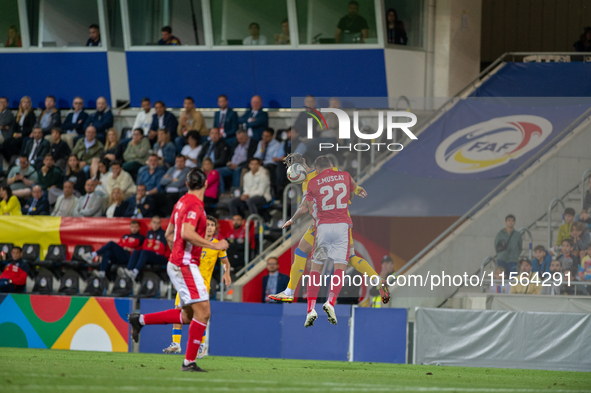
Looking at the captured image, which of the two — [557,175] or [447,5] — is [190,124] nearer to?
[447,5]

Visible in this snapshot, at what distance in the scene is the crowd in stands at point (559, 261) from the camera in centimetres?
1308

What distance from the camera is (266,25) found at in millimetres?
20203

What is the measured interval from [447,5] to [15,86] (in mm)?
12298

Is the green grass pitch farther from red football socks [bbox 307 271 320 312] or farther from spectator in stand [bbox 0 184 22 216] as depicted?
spectator in stand [bbox 0 184 22 216]

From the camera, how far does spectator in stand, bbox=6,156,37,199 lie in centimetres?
1884

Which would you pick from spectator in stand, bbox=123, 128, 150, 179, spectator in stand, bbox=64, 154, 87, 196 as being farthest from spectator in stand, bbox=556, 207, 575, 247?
spectator in stand, bbox=64, 154, 87, 196

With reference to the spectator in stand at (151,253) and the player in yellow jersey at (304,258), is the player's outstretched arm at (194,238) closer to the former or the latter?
the player in yellow jersey at (304,258)

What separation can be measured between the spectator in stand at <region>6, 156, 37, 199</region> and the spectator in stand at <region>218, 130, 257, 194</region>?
5078mm

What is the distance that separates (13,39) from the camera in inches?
878

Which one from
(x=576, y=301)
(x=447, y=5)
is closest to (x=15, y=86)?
(x=447, y=5)

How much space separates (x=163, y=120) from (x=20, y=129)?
4264 millimetres

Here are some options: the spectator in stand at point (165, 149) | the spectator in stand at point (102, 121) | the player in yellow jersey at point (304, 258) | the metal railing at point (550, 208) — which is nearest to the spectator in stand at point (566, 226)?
the metal railing at point (550, 208)

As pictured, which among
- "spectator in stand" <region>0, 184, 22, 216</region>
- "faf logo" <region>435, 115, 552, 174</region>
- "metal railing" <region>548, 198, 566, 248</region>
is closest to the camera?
"metal railing" <region>548, 198, 566, 248</region>

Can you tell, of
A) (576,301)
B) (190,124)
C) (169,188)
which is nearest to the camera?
(576,301)
